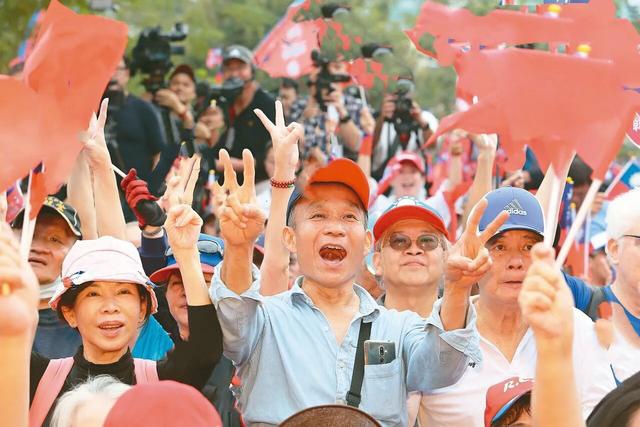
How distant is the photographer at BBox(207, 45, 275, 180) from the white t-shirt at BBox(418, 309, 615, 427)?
9.63 ft

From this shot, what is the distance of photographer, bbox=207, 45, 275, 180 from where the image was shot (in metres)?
7.36

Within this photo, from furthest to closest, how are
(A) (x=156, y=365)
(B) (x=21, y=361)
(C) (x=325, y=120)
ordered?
1. (C) (x=325, y=120)
2. (A) (x=156, y=365)
3. (B) (x=21, y=361)

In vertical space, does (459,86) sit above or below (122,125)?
below

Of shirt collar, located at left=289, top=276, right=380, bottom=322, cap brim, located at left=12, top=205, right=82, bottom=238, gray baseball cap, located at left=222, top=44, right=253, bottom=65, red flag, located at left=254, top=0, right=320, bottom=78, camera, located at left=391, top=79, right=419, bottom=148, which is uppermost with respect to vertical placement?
red flag, located at left=254, top=0, right=320, bottom=78

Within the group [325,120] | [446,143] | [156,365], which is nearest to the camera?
[156,365]

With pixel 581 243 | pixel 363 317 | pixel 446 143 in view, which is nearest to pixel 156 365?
pixel 363 317

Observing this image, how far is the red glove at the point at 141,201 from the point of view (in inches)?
184

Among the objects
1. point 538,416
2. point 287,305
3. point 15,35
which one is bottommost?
point 538,416

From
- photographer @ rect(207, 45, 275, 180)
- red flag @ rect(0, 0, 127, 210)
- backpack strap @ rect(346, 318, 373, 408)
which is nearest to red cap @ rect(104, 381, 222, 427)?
red flag @ rect(0, 0, 127, 210)

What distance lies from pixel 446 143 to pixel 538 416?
6.47 m

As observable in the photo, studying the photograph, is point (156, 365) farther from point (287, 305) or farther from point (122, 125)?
point (122, 125)

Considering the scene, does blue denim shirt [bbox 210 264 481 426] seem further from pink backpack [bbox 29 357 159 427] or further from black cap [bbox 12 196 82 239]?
black cap [bbox 12 196 82 239]

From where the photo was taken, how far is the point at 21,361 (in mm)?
2811

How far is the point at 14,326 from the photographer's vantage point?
2.75 m
